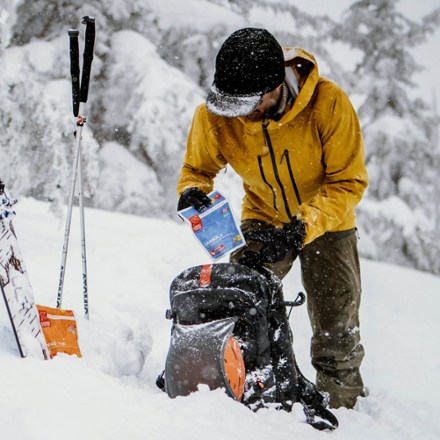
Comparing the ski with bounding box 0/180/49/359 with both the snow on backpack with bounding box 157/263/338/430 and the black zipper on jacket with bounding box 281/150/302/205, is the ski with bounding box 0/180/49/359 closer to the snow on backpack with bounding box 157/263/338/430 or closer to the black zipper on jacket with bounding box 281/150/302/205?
the snow on backpack with bounding box 157/263/338/430

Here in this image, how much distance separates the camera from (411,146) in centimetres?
1466

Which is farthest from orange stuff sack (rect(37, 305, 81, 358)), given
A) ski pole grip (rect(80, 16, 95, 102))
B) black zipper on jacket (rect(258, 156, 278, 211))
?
ski pole grip (rect(80, 16, 95, 102))

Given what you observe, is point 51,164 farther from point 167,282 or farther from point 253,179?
point 253,179

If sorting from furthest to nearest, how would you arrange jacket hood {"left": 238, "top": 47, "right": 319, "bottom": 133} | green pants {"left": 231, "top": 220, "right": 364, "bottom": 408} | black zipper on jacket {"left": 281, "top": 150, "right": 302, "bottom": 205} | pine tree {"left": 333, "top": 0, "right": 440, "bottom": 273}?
pine tree {"left": 333, "top": 0, "right": 440, "bottom": 273} < green pants {"left": 231, "top": 220, "right": 364, "bottom": 408} < black zipper on jacket {"left": 281, "top": 150, "right": 302, "bottom": 205} < jacket hood {"left": 238, "top": 47, "right": 319, "bottom": 133}

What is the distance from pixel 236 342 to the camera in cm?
259

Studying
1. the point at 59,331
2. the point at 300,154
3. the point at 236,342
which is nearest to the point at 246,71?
the point at 300,154

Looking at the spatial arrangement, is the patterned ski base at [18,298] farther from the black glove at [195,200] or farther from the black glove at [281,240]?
the black glove at [281,240]

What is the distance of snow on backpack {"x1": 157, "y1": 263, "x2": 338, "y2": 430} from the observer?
2492mm

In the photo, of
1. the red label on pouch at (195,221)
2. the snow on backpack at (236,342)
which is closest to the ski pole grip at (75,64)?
the red label on pouch at (195,221)

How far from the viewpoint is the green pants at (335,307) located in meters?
3.40

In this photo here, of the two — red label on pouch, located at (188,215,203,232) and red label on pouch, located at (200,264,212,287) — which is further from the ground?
red label on pouch, located at (188,215,203,232)

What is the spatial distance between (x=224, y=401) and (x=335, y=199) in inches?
47.8

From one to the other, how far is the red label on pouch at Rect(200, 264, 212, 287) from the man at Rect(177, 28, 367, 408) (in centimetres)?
24

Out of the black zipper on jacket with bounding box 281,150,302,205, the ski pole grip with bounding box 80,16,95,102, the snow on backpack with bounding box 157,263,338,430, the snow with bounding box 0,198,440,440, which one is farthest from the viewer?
the ski pole grip with bounding box 80,16,95,102
